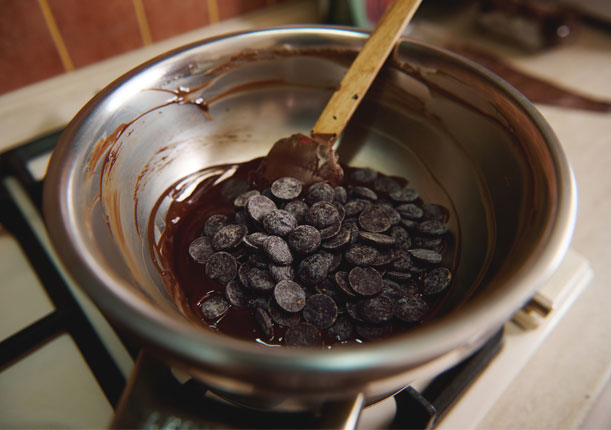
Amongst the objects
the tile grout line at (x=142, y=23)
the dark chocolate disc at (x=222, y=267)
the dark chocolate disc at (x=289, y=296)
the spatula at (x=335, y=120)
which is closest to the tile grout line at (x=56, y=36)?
the tile grout line at (x=142, y=23)

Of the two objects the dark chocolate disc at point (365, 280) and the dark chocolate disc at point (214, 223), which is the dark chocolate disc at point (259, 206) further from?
the dark chocolate disc at point (365, 280)

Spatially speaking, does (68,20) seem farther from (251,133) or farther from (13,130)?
(251,133)

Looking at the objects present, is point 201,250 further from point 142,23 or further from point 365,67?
point 142,23

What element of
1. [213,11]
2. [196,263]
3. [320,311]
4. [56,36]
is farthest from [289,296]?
[213,11]

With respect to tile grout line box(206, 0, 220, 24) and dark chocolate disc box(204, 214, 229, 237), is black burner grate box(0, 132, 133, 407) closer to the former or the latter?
dark chocolate disc box(204, 214, 229, 237)

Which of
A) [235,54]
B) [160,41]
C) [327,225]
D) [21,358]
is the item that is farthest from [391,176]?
[160,41]
